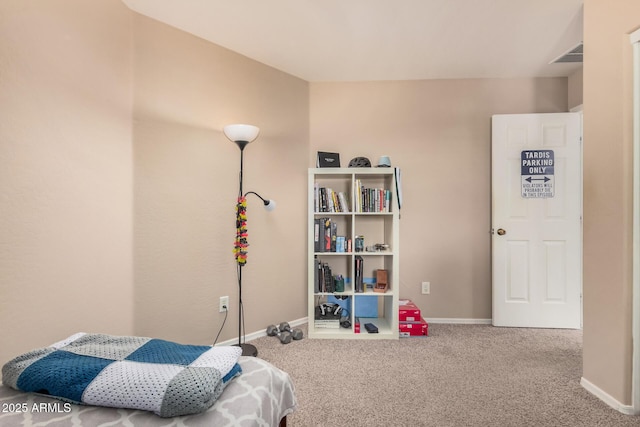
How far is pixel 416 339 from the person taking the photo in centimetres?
266

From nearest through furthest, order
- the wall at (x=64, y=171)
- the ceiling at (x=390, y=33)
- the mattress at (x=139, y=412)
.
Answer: the mattress at (x=139, y=412) < the wall at (x=64, y=171) < the ceiling at (x=390, y=33)

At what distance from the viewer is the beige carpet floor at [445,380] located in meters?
1.61

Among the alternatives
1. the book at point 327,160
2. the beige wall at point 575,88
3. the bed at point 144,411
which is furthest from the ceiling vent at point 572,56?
the bed at point 144,411

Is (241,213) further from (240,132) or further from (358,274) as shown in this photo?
(358,274)

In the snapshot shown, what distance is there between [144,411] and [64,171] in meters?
1.49

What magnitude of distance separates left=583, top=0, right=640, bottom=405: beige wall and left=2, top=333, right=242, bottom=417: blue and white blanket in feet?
6.65

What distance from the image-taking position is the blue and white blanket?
793 millimetres

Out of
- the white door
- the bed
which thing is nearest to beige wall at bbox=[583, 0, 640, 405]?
the white door

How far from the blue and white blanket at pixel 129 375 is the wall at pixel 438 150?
7.96 ft

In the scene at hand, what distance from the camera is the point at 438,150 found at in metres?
3.11

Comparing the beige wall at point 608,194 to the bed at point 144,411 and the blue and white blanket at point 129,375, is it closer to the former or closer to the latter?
the bed at point 144,411

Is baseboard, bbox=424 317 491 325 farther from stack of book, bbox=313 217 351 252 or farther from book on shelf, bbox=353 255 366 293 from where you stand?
stack of book, bbox=313 217 351 252

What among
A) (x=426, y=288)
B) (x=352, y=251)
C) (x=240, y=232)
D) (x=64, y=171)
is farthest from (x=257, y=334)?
(x=64, y=171)

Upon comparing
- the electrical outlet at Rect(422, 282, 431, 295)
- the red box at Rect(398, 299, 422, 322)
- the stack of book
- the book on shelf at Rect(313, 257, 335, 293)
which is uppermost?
the stack of book
